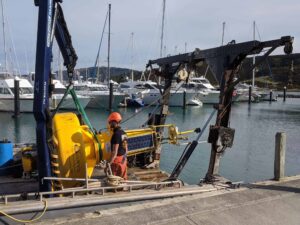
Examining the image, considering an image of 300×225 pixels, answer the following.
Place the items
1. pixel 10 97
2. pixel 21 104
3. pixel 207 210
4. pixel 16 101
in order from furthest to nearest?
pixel 10 97
pixel 21 104
pixel 16 101
pixel 207 210

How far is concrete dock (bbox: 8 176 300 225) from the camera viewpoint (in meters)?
5.31

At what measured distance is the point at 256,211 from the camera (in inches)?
234

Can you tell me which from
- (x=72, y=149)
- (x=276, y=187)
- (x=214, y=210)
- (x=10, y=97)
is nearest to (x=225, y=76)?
(x=276, y=187)

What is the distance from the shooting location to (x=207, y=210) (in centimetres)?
582

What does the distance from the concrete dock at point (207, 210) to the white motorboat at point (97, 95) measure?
4139cm

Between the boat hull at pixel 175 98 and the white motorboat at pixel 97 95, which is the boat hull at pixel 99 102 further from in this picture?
the boat hull at pixel 175 98

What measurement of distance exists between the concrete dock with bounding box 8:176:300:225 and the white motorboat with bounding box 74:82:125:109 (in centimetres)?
4139

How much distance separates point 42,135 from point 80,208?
1494mm

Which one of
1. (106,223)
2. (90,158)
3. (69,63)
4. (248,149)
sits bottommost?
(248,149)

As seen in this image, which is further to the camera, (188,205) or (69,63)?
(69,63)

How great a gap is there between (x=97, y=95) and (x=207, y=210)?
1735 inches

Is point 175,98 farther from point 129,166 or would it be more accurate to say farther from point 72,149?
point 72,149

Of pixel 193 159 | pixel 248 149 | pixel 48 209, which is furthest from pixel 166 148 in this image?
pixel 48 209

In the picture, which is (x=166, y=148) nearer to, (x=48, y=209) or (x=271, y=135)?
(x=271, y=135)
